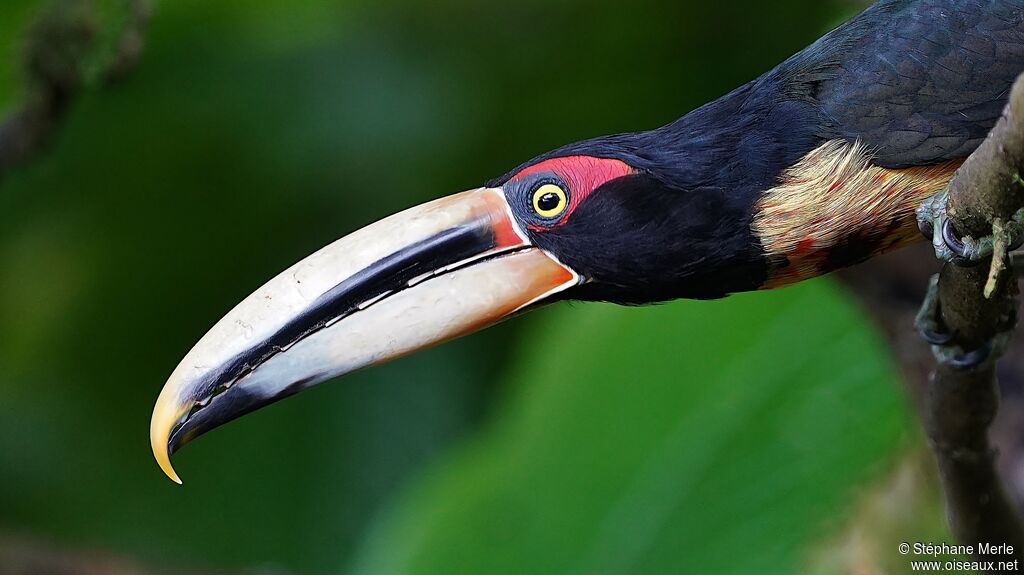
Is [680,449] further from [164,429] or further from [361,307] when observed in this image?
[164,429]

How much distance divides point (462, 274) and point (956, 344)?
2.48ft

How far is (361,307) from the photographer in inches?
71.8

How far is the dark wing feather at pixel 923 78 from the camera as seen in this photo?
1.85 metres

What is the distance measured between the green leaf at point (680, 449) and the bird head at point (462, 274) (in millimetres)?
1111

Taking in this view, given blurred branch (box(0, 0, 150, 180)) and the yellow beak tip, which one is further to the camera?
blurred branch (box(0, 0, 150, 180))

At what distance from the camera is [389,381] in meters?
4.18

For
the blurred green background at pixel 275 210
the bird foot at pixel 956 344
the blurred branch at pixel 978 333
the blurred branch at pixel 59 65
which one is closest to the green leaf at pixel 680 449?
the blurred green background at pixel 275 210

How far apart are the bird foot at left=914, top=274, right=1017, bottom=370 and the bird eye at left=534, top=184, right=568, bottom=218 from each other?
580mm

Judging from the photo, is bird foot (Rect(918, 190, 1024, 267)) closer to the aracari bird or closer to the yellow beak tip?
the aracari bird

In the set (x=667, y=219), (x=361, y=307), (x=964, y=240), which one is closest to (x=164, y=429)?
(x=361, y=307)

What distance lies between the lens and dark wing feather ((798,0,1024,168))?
185cm

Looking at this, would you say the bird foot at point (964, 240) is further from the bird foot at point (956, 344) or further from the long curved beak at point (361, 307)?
the long curved beak at point (361, 307)

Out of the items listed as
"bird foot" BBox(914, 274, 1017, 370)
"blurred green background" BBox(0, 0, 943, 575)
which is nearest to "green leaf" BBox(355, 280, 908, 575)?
"blurred green background" BBox(0, 0, 943, 575)

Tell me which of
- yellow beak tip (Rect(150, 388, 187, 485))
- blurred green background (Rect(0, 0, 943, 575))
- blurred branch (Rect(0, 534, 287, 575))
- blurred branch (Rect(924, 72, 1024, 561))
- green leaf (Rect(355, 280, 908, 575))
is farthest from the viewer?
blurred green background (Rect(0, 0, 943, 575))
